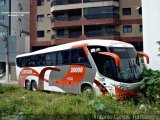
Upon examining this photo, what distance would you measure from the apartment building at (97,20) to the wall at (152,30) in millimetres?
31460

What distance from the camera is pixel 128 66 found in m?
14.9

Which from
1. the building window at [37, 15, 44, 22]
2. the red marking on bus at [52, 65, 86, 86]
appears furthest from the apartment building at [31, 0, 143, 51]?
the red marking on bus at [52, 65, 86, 86]

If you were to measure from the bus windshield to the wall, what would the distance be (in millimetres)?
887

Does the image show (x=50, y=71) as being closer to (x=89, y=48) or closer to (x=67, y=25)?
(x=89, y=48)

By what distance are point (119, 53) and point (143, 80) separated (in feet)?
7.14

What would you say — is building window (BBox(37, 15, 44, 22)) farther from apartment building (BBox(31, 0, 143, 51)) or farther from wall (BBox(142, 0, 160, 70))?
wall (BBox(142, 0, 160, 70))

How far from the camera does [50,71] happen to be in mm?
20469

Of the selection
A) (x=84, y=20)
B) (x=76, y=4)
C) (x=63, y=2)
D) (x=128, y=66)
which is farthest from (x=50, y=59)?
(x=63, y=2)

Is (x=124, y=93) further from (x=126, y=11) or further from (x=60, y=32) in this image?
(x=60, y=32)

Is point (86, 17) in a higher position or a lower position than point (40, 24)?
higher

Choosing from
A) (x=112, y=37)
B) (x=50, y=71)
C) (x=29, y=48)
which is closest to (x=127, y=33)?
(x=112, y=37)

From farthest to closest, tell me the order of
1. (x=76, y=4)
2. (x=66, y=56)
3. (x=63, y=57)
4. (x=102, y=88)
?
1. (x=76, y=4)
2. (x=63, y=57)
3. (x=66, y=56)
4. (x=102, y=88)

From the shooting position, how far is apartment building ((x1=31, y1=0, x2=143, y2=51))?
48.4 metres

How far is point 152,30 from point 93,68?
3.77 m
